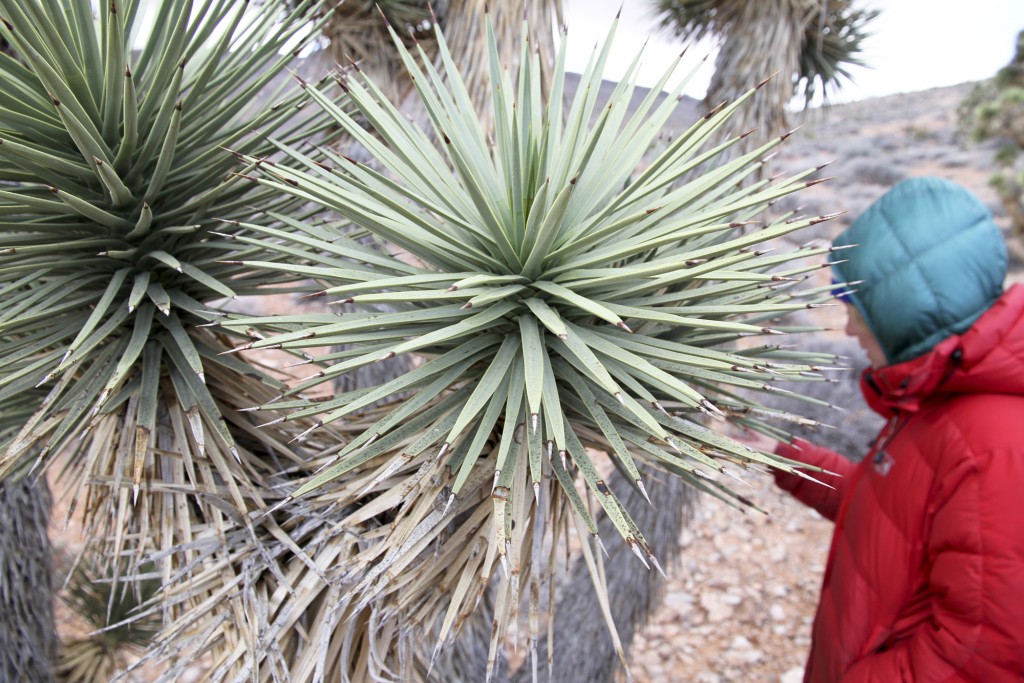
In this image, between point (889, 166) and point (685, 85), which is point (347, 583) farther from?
point (889, 166)

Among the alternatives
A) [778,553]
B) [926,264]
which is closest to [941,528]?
[926,264]

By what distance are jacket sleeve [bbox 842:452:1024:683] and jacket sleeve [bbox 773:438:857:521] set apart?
0.64m

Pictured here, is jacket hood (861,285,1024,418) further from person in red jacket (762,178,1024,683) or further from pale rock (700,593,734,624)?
pale rock (700,593,734,624)

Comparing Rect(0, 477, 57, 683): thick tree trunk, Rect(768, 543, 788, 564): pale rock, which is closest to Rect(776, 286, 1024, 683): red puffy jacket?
Rect(0, 477, 57, 683): thick tree trunk

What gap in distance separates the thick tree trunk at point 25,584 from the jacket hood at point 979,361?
2.89 meters

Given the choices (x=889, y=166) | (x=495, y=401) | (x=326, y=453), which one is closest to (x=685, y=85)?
(x=495, y=401)

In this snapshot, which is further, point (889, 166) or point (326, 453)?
point (889, 166)

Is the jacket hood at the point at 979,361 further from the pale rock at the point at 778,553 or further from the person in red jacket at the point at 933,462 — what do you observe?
the pale rock at the point at 778,553

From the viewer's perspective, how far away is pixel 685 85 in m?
1.47

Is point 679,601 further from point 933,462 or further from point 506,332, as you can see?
point 506,332

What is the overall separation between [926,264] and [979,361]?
1.04ft

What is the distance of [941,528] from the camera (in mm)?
1639

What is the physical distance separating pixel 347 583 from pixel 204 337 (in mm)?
748

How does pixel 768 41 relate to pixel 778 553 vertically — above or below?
above
